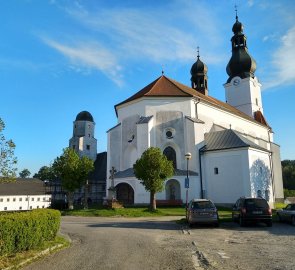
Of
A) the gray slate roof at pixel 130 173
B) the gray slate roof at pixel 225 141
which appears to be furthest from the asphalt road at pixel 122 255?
the gray slate roof at pixel 225 141

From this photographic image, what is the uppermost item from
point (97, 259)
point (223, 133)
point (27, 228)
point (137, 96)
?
point (137, 96)

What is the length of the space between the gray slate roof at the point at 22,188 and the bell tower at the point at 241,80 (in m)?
44.3

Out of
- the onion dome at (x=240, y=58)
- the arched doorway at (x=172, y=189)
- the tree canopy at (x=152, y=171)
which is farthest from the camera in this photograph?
the onion dome at (x=240, y=58)

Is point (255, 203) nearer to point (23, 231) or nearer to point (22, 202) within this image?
point (23, 231)

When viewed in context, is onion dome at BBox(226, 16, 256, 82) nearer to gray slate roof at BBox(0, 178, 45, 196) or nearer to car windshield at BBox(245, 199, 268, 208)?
car windshield at BBox(245, 199, 268, 208)

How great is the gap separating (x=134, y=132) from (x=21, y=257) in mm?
28042

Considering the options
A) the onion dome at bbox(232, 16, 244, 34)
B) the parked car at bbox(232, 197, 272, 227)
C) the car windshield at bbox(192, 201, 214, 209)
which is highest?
the onion dome at bbox(232, 16, 244, 34)

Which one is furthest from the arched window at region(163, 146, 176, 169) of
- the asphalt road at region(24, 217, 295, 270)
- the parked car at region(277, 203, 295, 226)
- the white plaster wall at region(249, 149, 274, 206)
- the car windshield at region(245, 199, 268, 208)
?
the asphalt road at region(24, 217, 295, 270)

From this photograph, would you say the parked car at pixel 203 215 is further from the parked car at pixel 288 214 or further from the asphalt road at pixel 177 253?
the parked car at pixel 288 214

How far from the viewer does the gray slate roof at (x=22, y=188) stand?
6619 centimetres

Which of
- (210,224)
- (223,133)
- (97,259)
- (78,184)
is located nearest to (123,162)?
(78,184)

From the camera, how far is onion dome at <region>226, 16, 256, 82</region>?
50219 millimetres

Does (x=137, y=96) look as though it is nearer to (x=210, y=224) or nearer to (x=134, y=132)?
(x=134, y=132)

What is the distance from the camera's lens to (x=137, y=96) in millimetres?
36406
